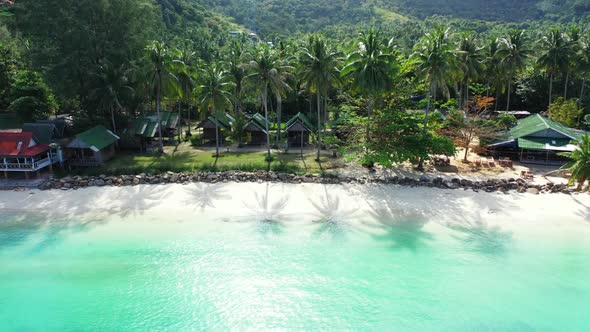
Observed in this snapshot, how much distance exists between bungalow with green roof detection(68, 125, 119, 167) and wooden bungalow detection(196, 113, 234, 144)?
993 centimetres

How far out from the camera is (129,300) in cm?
1755

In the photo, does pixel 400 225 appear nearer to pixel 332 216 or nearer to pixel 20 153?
pixel 332 216

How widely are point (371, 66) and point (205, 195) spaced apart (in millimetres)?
15643

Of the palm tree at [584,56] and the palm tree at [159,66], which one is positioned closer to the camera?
the palm tree at [159,66]

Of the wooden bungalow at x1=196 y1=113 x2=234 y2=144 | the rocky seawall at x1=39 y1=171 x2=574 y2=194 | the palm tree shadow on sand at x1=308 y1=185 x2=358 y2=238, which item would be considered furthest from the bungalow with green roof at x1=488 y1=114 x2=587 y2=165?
the wooden bungalow at x1=196 y1=113 x2=234 y2=144

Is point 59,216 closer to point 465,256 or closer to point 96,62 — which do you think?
point 96,62

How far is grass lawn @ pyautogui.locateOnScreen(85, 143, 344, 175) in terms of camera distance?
3138cm

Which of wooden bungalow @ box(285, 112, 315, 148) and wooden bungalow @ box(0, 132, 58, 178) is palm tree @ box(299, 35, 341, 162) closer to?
wooden bungalow @ box(285, 112, 315, 148)

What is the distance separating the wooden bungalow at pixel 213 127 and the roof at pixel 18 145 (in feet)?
51.2

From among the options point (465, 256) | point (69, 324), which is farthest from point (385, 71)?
point (69, 324)

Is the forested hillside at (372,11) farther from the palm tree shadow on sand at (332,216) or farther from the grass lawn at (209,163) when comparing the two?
the palm tree shadow on sand at (332,216)

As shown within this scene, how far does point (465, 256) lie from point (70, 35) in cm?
3625

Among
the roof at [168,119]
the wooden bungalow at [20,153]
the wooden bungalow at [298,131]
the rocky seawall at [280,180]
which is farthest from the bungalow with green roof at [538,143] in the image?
the wooden bungalow at [20,153]

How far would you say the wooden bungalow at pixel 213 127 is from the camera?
40.7 metres
